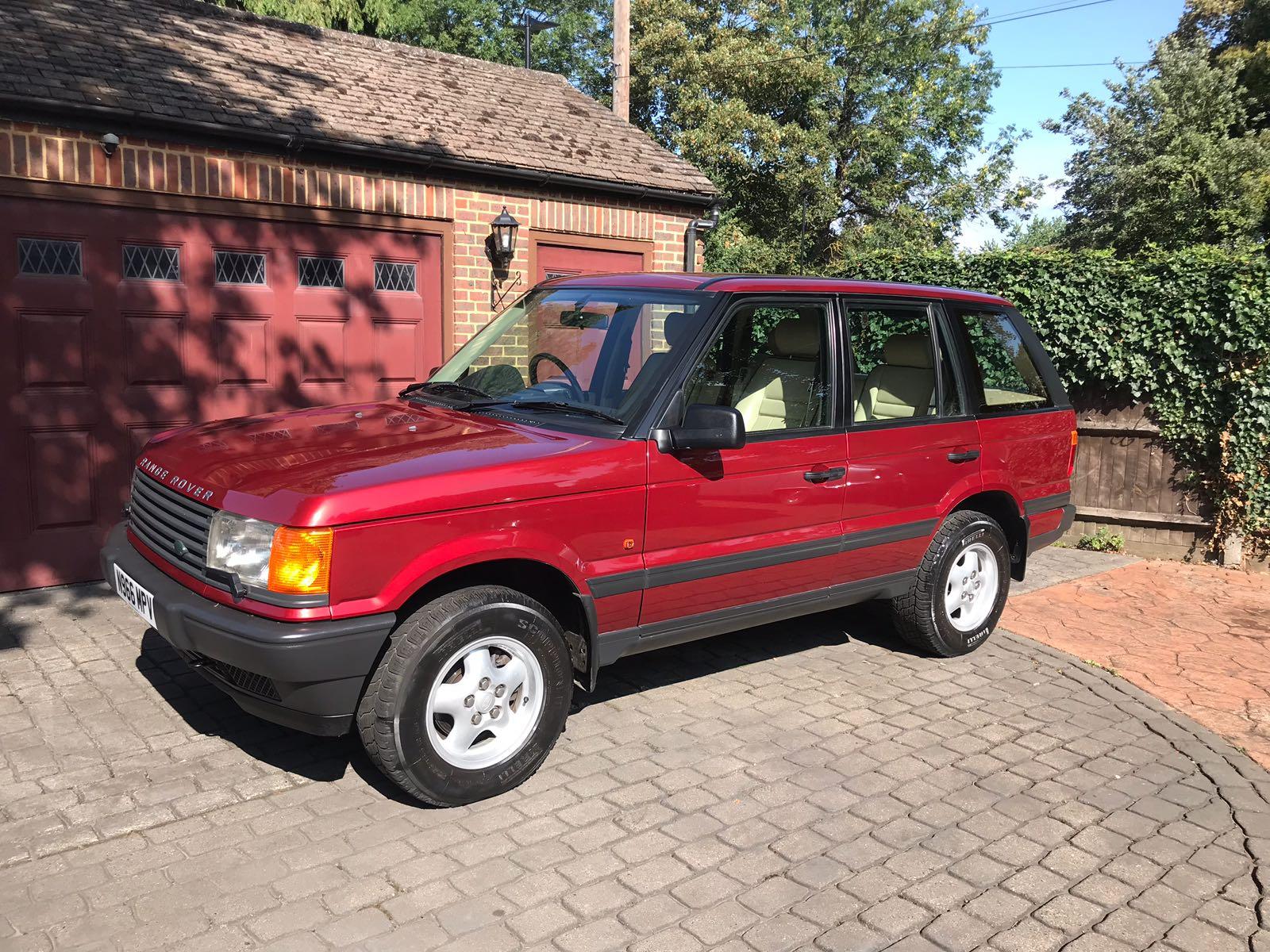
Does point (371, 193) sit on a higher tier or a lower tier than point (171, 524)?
higher

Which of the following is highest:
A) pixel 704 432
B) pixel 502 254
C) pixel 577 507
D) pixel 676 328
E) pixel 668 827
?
pixel 502 254

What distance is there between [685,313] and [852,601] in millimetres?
1814

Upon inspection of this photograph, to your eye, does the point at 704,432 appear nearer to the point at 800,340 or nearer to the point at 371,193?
the point at 800,340

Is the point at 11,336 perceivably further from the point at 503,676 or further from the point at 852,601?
the point at 852,601

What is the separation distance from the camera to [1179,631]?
22.4 ft

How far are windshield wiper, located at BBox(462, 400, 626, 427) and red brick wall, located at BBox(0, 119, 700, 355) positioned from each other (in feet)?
13.0

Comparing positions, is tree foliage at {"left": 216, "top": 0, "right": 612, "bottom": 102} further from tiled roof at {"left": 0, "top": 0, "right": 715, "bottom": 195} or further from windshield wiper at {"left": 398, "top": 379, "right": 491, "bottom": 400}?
windshield wiper at {"left": 398, "top": 379, "right": 491, "bottom": 400}

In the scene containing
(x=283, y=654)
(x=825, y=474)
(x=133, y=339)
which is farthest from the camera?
(x=133, y=339)

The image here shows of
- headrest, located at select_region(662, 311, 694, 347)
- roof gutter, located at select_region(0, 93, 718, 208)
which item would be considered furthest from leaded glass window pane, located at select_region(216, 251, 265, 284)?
headrest, located at select_region(662, 311, 694, 347)

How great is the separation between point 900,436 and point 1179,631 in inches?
117

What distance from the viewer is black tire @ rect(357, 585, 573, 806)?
3.67 m

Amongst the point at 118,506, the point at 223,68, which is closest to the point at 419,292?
the point at 223,68

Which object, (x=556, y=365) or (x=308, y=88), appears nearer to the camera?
(x=556, y=365)

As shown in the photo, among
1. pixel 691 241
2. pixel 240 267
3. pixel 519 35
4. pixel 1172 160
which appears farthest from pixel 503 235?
pixel 519 35
